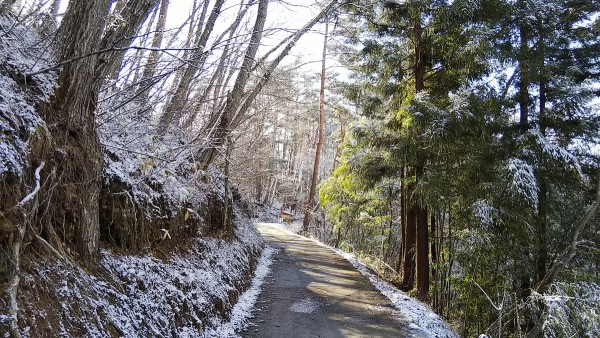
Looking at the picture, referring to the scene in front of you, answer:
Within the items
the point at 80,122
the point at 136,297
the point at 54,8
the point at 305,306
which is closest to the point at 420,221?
the point at 305,306

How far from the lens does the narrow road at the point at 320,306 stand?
21.3 feet

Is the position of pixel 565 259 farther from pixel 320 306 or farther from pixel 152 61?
pixel 152 61

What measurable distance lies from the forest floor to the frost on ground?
56 cm

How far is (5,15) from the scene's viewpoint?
4.48m

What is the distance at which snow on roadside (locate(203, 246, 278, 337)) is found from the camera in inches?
226

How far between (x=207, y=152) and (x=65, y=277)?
5.77 meters

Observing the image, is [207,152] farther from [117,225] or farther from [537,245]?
[537,245]

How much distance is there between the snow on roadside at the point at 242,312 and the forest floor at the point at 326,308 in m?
0.14

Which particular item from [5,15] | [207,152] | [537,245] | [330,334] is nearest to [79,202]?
[5,15]

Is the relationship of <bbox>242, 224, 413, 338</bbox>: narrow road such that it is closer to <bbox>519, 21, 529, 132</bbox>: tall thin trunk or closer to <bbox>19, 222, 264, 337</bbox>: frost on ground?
<bbox>19, 222, 264, 337</bbox>: frost on ground

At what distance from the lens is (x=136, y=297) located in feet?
14.2

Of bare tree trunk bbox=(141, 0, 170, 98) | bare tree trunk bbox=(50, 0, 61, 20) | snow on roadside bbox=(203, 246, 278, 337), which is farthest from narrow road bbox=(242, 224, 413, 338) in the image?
bare tree trunk bbox=(50, 0, 61, 20)

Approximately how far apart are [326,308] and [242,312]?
5.92 feet

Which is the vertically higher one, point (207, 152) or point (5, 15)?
point (5, 15)
